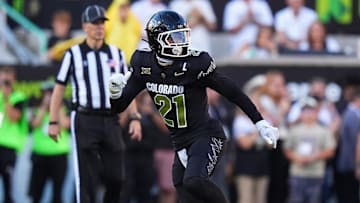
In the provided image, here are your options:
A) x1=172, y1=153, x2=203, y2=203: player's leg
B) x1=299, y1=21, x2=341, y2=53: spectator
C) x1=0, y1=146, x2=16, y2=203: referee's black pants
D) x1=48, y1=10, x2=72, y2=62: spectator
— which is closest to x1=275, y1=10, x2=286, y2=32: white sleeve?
x1=299, y1=21, x2=341, y2=53: spectator

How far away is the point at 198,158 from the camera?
8.82 metres

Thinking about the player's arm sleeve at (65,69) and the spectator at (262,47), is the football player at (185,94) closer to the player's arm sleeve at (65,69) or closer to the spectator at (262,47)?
the player's arm sleeve at (65,69)

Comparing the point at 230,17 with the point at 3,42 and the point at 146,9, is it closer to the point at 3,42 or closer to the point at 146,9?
the point at 146,9

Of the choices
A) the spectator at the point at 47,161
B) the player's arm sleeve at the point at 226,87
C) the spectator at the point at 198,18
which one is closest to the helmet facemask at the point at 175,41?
the player's arm sleeve at the point at 226,87

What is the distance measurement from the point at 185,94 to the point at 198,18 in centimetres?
693

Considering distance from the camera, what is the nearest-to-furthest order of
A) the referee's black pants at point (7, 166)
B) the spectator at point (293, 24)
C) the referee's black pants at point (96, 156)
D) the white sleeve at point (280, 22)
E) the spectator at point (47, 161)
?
the referee's black pants at point (96, 156), the referee's black pants at point (7, 166), the spectator at point (47, 161), the spectator at point (293, 24), the white sleeve at point (280, 22)

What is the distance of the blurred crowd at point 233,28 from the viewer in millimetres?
15359

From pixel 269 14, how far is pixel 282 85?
6.73ft

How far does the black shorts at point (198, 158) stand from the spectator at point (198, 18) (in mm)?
6593

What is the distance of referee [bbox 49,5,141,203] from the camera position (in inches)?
407

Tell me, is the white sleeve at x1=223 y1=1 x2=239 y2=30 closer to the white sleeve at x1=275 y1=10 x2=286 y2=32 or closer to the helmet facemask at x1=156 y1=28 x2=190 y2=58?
the white sleeve at x1=275 y1=10 x2=286 y2=32

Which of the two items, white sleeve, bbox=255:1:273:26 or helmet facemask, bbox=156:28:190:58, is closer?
helmet facemask, bbox=156:28:190:58

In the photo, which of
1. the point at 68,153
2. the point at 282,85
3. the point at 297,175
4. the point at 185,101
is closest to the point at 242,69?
the point at 282,85

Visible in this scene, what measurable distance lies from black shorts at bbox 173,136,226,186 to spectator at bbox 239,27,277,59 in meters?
6.70
